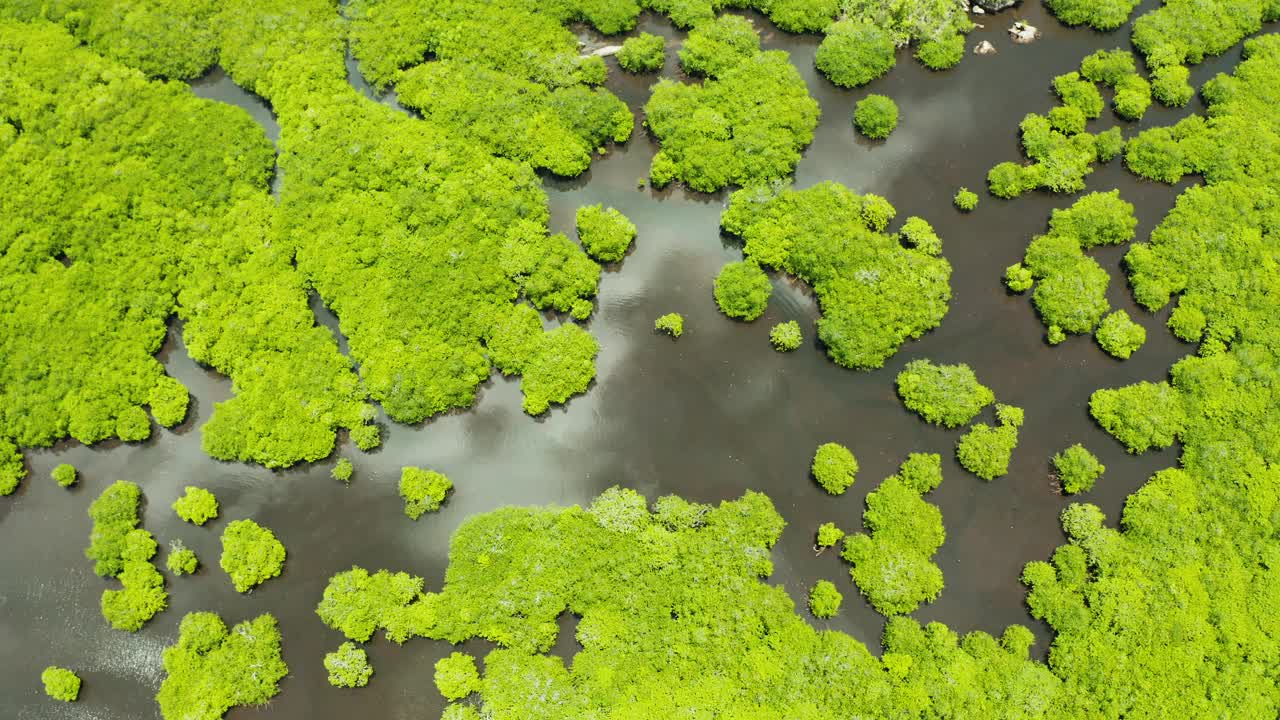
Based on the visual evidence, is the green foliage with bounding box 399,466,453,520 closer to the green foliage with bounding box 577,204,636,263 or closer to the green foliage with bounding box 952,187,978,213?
the green foliage with bounding box 577,204,636,263

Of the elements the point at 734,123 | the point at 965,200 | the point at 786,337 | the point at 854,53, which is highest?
the point at 854,53

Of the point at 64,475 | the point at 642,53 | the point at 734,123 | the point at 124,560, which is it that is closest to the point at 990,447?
the point at 734,123

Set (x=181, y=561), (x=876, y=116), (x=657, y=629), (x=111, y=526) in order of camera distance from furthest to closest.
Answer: (x=876, y=116) < (x=111, y=526) < (x=181, y=561) < (x=657, y=629)

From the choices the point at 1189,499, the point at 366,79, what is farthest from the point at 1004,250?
the point at 366,79

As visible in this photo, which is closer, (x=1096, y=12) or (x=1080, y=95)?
(x=1080, y=95)

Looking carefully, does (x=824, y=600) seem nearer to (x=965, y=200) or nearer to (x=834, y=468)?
(x=834, y=468)

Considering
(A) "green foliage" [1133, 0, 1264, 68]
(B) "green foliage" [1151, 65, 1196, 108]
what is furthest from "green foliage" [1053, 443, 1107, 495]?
(A) "green foliage" [1133, 0, 1264, 68]
